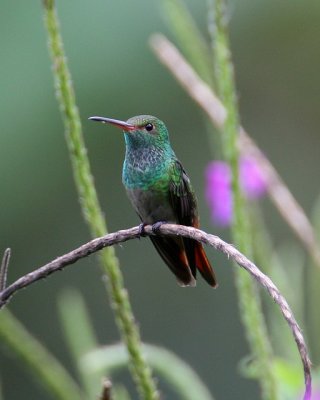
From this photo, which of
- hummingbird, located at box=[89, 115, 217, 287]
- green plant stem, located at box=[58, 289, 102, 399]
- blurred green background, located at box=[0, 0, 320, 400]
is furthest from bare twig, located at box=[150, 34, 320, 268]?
blurred green background, located at box=[0, 0, 320, 400]

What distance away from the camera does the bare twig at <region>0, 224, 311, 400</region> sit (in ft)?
2.89

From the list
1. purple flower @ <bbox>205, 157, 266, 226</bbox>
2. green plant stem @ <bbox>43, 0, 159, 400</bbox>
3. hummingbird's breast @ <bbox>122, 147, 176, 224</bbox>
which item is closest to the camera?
green plant stem @ <bbox>43, 0, 159, 400</bbox>

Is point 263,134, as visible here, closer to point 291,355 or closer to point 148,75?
point 148,75

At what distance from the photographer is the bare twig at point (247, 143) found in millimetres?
1574

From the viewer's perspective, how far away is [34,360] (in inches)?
51.5

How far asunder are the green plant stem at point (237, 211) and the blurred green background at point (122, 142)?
7.19 ft

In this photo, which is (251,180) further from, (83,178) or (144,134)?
(83,178)

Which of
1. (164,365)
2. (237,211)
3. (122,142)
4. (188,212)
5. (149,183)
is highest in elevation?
(122,142)

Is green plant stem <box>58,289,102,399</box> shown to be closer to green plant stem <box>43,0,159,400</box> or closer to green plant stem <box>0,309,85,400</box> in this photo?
green plant stem <box>0,309,85,400</box>

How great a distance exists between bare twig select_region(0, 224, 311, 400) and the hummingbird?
1.98 ft

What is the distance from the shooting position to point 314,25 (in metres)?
5.50

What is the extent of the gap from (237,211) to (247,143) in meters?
0.36

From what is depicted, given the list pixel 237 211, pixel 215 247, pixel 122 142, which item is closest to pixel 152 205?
pixel 237 211

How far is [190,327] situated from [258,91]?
1491mm
